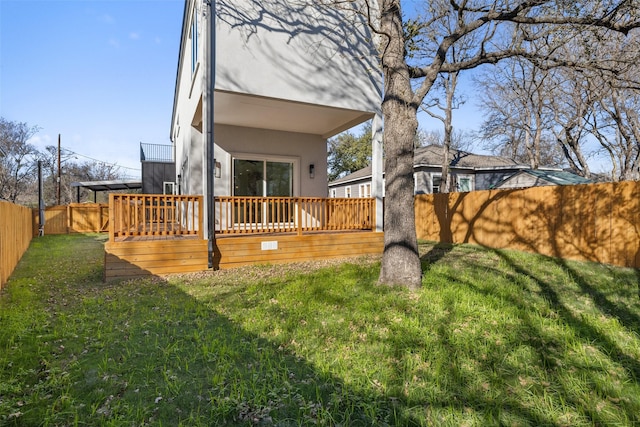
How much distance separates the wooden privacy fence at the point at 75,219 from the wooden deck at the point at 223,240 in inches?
418

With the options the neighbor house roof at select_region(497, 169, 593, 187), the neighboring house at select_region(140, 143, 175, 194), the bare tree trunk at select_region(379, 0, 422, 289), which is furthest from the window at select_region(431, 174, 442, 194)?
the neighboring house at select_region(140, 143, 175, 194)

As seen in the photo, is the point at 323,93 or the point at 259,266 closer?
the point at 259,266

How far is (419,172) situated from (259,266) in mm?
10922

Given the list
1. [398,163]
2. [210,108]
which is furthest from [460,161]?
[210,108]

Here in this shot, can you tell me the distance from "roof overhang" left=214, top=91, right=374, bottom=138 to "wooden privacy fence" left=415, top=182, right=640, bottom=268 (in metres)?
4.24

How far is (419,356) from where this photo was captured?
2.61 metres

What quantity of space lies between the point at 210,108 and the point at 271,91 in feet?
4.40

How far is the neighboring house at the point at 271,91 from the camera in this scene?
598cm

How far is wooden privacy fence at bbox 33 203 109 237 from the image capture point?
46.3 feet

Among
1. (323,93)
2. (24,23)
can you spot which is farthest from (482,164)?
(24,23)

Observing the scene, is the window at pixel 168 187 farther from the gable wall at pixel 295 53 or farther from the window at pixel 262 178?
the gable wall at pixel 295 53

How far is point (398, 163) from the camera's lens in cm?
455

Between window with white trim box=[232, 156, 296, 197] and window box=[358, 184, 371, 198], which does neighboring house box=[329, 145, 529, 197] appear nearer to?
window box=[358, 184, 371, 198]

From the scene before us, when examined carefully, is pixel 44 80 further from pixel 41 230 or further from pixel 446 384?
pixel 446 384
